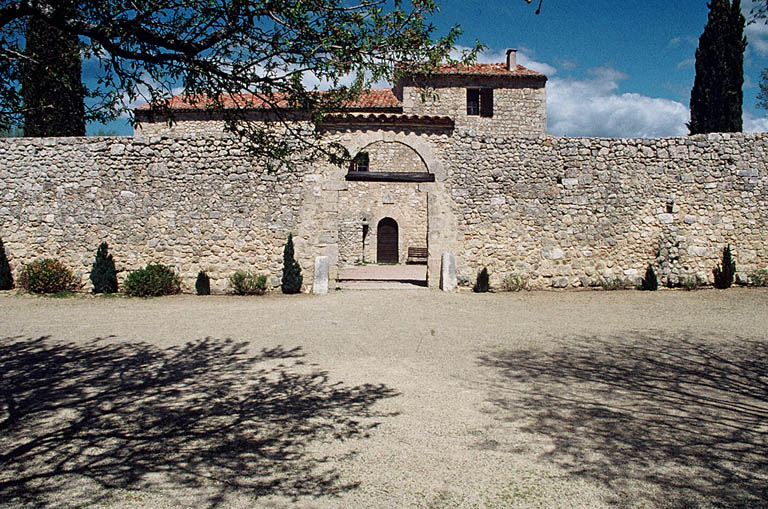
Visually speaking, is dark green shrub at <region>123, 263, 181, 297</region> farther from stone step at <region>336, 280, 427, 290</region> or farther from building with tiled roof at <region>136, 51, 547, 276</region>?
stone step at <region>336, 280, 427, 290</region>

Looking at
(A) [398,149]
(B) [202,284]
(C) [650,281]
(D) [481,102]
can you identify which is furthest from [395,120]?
(A) [398,149]

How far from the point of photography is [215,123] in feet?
70.5

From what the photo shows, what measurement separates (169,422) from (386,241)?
72.1 ft

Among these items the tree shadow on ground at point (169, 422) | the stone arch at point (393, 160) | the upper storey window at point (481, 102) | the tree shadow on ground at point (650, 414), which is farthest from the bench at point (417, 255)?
the tree shadow on ground at point (169, 422)

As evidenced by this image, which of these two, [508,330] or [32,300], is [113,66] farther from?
[32,300]

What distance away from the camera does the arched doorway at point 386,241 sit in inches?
1029

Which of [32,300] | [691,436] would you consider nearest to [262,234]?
[32,300]

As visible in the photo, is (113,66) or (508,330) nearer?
(113,66)

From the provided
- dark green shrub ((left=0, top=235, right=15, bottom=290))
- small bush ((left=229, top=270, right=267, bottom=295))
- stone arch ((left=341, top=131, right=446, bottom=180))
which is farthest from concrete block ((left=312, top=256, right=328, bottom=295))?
dark green shrub ((left=0, top=235, right=15, bottom=290))

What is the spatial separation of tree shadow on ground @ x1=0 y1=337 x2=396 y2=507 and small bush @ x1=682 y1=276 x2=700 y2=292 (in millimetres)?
11001

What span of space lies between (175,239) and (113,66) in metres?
9.21

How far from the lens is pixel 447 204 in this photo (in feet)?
43.8

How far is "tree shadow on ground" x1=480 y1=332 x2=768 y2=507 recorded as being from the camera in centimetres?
332

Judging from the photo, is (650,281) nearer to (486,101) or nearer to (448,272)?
(448,272)
